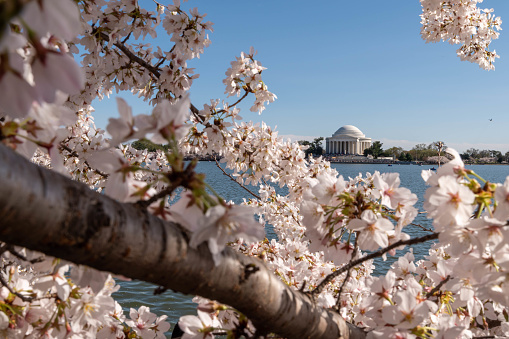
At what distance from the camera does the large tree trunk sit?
2.40ft

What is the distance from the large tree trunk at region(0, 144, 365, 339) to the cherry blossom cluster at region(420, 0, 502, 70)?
6244mm

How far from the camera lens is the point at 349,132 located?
124 metres

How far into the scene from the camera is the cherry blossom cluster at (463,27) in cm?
624

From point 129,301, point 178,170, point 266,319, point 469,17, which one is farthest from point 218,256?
point 129,301

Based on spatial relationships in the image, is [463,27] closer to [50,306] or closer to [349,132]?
[50,306]

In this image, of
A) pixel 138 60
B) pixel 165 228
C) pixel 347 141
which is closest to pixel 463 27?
pixel 138 60

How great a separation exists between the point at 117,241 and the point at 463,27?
24.0ft

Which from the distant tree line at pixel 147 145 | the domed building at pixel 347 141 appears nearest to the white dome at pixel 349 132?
the domed building at pixel 347 141

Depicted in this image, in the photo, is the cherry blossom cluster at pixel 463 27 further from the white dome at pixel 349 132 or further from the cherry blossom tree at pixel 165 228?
the white dome at pixel 349 132

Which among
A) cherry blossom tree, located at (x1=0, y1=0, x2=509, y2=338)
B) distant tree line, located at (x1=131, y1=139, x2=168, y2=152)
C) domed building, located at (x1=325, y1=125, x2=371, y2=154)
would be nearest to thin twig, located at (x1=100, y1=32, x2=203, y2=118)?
distant tree line, located at (x1=131, y1=139, x2=168, y2=152)

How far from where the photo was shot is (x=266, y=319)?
47.6 inches

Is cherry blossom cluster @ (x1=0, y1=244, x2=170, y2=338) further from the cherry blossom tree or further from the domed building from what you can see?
the domed building

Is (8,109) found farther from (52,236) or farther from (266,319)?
(266,319)

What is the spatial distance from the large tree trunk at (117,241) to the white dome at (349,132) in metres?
127
